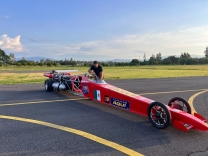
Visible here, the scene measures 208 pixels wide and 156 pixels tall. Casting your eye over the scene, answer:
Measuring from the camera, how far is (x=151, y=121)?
17.7 ft

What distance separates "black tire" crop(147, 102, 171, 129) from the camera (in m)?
4.99

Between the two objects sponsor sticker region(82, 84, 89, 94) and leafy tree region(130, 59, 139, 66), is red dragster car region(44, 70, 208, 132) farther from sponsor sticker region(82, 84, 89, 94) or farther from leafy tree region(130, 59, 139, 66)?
leafy tree region(130, 59, 139, 66)

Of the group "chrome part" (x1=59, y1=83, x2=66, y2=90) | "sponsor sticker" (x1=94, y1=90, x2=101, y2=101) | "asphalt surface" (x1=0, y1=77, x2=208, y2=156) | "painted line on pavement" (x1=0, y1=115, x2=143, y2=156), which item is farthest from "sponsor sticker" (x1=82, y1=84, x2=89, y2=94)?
"painted line on pavement" (x1=0, y1=115, x2=143, y2=156)

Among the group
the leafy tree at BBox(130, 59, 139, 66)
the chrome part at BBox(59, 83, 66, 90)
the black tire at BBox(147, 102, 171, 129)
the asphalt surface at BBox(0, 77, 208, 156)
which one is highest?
the leafy tree at BBox(130, 59, 139, 66)

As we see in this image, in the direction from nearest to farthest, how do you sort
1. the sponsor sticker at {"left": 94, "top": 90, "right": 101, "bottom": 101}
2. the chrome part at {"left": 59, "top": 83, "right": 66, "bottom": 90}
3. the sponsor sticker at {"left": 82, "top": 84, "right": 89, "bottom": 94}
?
the sponsor sticker at {"left": 94, "top": 90, "right": 101, "bottom": 101}
the sponsor sticker at {"left": 82, "top": 84, "right": 89, "bottom": 94}
the chrome part at {"left": 59, "top": 83, "right": 66, "bottom": 90}

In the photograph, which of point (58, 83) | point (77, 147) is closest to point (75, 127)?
point (77, 147)

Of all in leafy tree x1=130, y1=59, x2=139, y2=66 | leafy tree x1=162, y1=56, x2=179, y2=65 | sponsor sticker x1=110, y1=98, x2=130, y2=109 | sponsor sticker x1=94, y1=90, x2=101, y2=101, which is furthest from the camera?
leafy tree x1=162, y1=56, x2=179, y2=65

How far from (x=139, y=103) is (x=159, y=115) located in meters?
0.81

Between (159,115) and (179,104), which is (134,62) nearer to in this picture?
(179,104)

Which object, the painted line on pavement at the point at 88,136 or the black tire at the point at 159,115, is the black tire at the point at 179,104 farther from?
the painted line on pavement at the point at 88,136

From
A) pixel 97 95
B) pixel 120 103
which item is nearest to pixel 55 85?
pixel 97 95

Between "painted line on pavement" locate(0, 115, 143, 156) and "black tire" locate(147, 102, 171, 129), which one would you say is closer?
"painted line on pavement" locate(0, 115, 143, 156)

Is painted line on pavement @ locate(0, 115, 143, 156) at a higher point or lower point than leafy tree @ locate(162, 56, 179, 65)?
lower

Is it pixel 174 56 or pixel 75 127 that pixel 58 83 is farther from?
pixel 174 56
